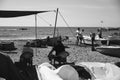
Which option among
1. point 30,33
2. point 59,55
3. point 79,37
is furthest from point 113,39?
point 30,33

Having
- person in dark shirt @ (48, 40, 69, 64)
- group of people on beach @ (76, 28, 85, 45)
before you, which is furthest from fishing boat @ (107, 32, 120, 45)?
person in dark shirt @ (48, 40, 69, 64)

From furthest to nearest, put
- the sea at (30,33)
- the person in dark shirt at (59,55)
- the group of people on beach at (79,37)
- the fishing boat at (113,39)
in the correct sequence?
the sea at (30,33) → the group of people on beach at (79,37) → the fishing boat at (113,39) → the person in dark shirt at (59,55)

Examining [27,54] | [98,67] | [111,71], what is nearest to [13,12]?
[27,54]

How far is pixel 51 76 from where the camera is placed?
4.80 m

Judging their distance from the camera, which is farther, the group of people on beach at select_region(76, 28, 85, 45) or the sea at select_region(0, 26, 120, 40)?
the sea at select_region(0, 26, 120, 40)

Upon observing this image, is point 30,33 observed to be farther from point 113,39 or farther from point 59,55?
point 59,55

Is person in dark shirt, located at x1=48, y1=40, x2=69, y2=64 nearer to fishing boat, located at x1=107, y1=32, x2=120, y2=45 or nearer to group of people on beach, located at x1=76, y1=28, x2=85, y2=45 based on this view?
fishing boat, located at x1=107, y1=32, x2=120, y2=45

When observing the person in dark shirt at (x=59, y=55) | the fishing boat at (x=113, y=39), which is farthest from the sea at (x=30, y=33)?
the person in dark shirt at (x=59, y=55)

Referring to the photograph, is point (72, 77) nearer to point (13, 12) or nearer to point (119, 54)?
point (119, 54)

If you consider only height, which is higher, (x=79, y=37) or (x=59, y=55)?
(x=59, y=55)

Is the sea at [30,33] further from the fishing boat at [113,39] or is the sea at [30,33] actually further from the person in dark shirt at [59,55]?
the person in dark shirt at [59,55]

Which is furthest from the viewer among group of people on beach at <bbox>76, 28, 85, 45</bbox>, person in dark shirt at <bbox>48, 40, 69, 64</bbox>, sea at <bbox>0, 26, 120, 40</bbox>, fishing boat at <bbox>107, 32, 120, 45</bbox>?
sea at <bbox>0, 26, 120, 40</bbox>

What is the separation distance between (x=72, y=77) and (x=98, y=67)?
1107mm

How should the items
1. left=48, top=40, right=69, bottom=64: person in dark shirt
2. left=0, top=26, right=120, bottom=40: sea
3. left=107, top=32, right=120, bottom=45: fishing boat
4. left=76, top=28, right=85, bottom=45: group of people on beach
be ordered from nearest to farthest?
left=48, top=40, right=69, bottom=64: person in dark shirt < left=107, top=32, right=120, bottom=45: fishing boat < left=76, top=28, right=85, bottom=45: group of people on beach < left=0, top=26, right=120, bottom=40: sea
